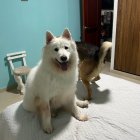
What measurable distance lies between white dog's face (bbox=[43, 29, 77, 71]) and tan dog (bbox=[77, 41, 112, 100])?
1.64ft

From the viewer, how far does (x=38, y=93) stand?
1.32 m

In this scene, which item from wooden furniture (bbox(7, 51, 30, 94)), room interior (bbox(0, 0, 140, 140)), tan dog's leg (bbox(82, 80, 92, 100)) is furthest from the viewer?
room interior (bbox(0, 0, 140, 140))

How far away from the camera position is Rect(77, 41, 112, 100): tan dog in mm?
1752

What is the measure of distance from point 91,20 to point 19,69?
1895mm

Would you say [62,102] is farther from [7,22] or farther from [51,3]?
[51,3]

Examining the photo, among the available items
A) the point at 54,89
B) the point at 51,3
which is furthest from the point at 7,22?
the point at 54,89

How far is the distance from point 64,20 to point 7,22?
112 centimetres

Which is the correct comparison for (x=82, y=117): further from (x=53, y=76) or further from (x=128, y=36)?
(x=128, y=36)

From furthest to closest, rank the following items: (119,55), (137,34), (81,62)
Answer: (119,55)
(137,34)
(81,62)

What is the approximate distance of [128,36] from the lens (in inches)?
129

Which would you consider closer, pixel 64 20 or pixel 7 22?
pixel 7 22

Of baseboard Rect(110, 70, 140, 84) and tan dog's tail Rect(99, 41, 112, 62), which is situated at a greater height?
tan dog's tail Rect(99, 41, 112, 62)

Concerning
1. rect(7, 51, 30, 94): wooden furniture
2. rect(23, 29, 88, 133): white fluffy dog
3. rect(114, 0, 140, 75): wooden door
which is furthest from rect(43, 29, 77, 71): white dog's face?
rect(114, 0, 140, 75): wooden door

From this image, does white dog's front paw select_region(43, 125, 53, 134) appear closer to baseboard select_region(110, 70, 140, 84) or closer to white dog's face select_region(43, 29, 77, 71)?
white dog's face select_region(43, 29, 77, 71)
